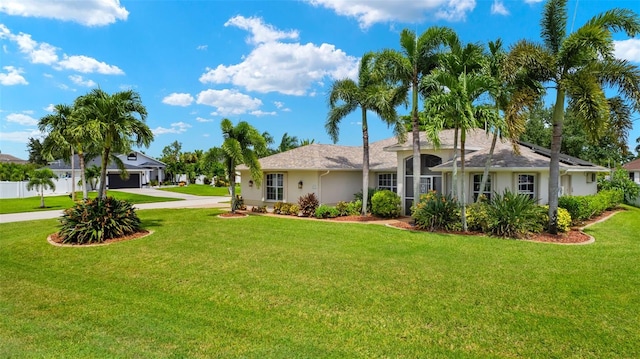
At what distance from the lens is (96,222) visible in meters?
12.2

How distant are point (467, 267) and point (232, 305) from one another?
5.82 m

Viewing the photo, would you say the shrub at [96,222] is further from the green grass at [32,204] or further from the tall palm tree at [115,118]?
the green grass at [32,204]

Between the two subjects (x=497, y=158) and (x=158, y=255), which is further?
(x=497, y=158)

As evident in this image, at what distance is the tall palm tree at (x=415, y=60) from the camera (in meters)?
15.3

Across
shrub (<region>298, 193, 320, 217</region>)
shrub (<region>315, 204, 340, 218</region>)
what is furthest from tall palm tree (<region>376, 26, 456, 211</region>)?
shrub (<region>298, 193, 320, 217</region>)

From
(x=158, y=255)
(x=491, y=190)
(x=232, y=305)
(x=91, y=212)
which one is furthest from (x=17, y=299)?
(x=491, y=190)

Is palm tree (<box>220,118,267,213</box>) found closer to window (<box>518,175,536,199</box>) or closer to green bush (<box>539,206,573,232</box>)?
window (<box>518,175,536,199</box>)

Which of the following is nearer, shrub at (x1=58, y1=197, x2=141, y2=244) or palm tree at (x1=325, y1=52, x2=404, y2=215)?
shrub at (x1=58, y1=197, x2=141, y2=244)

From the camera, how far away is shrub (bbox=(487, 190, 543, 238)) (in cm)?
1282

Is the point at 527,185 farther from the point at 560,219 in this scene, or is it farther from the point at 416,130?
the point at 416,130

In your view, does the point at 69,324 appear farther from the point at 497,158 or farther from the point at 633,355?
A: the point at 497,158

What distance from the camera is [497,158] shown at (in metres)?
16.7

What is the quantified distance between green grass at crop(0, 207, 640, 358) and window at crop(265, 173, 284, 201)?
11010 mm

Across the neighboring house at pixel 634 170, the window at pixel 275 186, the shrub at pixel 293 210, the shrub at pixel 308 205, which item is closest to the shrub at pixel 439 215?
the shrub at pixel 308 205
